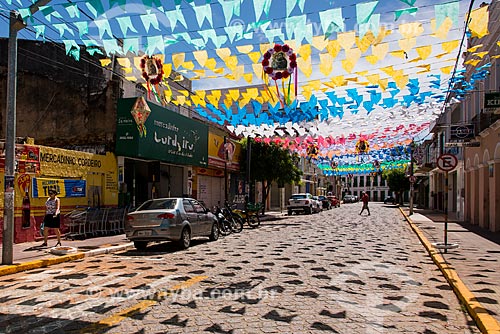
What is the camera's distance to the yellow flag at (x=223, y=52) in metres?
11.7

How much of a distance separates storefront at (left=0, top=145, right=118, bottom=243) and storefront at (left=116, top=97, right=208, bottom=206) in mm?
1171

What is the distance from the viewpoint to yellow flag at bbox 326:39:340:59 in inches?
412

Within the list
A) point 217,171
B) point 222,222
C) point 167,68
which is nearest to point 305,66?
point 167,68

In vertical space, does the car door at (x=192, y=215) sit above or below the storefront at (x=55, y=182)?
below

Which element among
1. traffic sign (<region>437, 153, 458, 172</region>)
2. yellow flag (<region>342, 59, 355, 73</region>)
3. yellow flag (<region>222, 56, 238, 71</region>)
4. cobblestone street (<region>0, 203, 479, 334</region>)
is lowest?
cobblestone street (<region>0, 203, 479, 334</region>)

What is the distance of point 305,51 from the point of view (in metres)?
11.3

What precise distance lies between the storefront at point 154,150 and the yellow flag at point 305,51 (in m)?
10.5

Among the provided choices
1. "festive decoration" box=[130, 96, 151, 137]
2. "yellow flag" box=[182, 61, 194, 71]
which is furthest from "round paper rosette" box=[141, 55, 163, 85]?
"festive decoration" box=[130, 96, 151, 137]

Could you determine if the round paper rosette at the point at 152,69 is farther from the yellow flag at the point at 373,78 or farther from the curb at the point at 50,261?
the yellow flag at the point at 373,78

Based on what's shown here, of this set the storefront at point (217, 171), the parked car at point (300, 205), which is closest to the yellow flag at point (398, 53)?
the storefront at point (217, 171)

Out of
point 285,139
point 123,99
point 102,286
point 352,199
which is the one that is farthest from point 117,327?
point 352,199

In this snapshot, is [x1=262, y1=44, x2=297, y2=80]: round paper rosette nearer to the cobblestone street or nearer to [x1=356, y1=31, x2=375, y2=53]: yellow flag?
[x1=356, y1=31, x2=375, y2=53]: yellow flag

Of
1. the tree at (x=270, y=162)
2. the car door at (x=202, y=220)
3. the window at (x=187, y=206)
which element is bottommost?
the car door at (x=202, y=220)

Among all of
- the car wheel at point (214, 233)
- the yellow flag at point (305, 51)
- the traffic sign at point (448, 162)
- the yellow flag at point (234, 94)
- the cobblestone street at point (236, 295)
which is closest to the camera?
the cobblestone street at point (236, 295)
